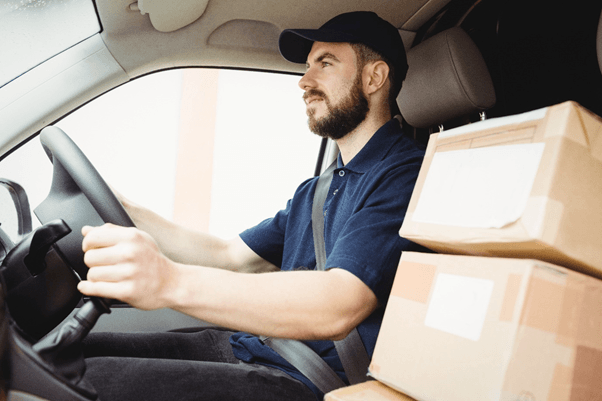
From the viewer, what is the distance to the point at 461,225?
0.72 meters

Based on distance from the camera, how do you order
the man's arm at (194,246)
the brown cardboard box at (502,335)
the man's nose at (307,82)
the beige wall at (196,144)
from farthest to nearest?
the beige wall at (196,144) → the man's nose at (307,82) → the man's arm at (194,246) → the brown cardboard box at (502,335)

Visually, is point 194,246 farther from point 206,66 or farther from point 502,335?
point 502,335

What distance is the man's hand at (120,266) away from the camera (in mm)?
638

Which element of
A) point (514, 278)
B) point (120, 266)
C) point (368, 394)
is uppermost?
point (514, 278)

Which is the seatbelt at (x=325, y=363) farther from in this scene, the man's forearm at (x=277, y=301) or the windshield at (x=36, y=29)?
the windshield at (x=36, y=29)

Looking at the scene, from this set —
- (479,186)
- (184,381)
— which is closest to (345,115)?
(479,186)

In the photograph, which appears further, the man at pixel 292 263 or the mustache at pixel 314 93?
the mustache at pixel 314 93

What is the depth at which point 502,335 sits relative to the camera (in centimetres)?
62

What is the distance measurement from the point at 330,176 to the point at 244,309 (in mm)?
655

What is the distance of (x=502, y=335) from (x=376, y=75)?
3.31 feet

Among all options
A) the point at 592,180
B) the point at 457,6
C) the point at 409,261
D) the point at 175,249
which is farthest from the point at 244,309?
the point at 457,6

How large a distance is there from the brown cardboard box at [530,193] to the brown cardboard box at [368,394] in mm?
249

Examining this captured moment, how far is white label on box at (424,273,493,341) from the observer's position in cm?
65

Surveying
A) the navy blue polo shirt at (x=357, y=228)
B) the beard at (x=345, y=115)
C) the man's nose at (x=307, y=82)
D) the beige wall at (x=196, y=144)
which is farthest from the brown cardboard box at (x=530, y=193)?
the beige wall at (x=196, y=144)
